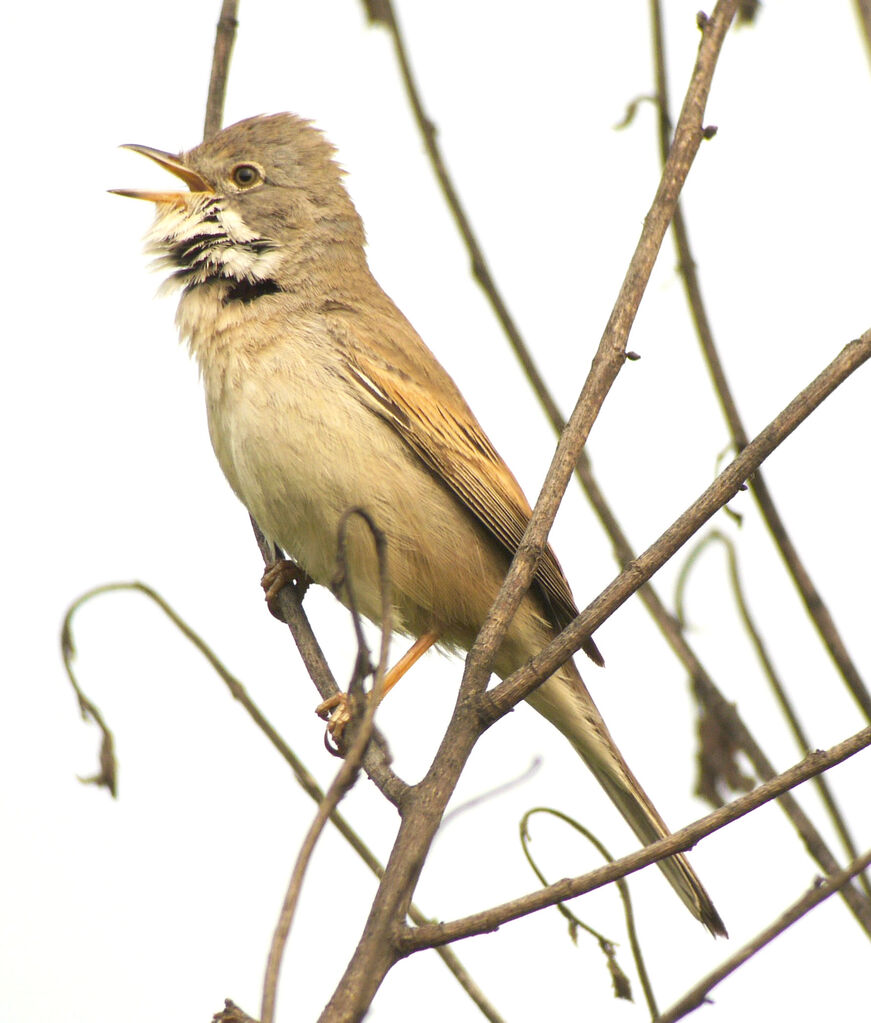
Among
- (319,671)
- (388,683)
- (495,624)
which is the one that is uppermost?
(388,683)

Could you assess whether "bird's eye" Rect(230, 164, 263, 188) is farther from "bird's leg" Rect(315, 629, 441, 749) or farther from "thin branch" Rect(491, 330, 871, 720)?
"thin branch" Rect(491, 330, 871, 720)

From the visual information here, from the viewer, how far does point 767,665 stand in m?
4.16

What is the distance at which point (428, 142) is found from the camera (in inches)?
173

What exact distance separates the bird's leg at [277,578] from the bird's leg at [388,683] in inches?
18.1

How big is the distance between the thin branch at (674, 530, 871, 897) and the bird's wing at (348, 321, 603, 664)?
451 mm

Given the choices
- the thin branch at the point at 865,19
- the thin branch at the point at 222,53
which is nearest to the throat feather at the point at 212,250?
the thin branch at the point at 222,53

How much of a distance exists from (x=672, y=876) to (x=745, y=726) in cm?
54

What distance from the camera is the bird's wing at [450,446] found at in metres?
4.61

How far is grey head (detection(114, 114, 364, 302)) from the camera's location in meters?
4.88

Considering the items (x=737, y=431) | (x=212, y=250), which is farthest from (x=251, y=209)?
(x=737, y=431)

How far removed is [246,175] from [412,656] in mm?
2168

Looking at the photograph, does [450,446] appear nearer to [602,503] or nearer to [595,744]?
[602,503]

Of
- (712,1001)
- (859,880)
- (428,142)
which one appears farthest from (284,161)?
(712,1001)

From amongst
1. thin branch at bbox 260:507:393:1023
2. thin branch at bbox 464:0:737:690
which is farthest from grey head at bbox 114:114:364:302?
thin branch at bbox 260:507:393:1023
